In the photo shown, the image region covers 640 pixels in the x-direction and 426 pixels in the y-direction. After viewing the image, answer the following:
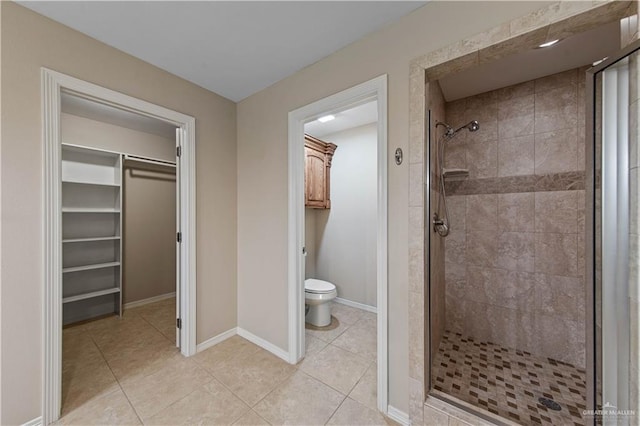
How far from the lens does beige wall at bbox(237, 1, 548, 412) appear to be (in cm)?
135

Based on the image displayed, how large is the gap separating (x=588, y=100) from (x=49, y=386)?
3.30 metres

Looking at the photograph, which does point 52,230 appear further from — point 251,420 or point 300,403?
point 300,403

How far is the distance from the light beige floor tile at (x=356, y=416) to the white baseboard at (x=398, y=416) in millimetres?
38

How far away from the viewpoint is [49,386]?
1.44 metres

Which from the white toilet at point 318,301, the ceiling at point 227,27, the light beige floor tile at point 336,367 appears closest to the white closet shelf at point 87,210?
the ceiling at point 227,27

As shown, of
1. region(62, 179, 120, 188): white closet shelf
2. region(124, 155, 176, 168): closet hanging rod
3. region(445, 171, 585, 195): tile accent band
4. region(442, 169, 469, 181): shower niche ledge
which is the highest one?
region(124, 155, 176, 168): closet hanging rod

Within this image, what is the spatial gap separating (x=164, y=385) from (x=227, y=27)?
2525 mm

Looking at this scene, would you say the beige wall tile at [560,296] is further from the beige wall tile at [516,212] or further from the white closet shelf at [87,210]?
the white closet shelf at [87,210]

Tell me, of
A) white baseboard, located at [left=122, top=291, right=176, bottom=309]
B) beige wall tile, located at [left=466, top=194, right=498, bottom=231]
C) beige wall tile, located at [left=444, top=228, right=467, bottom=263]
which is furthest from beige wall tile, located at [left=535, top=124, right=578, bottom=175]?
white baseboard, located at [left=122, top=291, right=176, bottom=309]

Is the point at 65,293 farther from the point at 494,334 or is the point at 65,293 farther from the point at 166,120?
the point at 494,334

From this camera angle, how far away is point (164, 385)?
69.4 inches

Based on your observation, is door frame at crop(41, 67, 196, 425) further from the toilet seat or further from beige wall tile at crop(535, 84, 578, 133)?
beige wall tile at crop(535, 84, 578, 133)

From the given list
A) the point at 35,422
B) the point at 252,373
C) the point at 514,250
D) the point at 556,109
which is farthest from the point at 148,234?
the point at 556,109

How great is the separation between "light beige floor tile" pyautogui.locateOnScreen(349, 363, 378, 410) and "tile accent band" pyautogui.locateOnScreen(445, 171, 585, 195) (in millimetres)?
1883
